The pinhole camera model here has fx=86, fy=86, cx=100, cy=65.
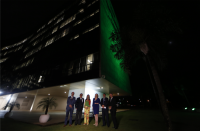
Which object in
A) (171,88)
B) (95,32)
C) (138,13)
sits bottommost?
(171,88)

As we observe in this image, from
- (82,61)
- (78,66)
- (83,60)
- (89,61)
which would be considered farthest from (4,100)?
(89,61)

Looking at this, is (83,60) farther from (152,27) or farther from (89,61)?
(152,27)

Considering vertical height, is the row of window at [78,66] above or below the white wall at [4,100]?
above

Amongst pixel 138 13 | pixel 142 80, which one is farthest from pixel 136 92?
pixel 138 13

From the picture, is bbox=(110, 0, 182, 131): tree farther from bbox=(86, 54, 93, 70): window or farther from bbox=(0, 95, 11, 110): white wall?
bbox=(0, 95, 11, 110): white wall

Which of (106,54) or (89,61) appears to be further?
(106,54)

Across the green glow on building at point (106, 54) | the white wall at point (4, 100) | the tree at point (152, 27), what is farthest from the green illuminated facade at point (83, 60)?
the white wall at point (4, 100)

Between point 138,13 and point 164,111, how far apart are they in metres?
7.05

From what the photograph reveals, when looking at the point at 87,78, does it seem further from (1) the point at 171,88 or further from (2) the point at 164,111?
(1) the point at 171,88

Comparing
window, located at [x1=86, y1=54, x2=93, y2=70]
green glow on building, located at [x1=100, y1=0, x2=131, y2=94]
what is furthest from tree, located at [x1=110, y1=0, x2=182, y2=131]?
window, located at [x1=86, y1=54, x2=93, y2=70]

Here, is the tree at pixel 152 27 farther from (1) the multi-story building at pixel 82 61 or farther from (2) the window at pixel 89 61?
(2) the window at pixel 89 61

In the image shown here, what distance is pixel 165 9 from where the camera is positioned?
6.03 metres

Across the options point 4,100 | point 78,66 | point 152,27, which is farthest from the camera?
point 4,100

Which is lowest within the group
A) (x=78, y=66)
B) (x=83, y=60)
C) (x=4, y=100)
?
(x=4, y=100)
